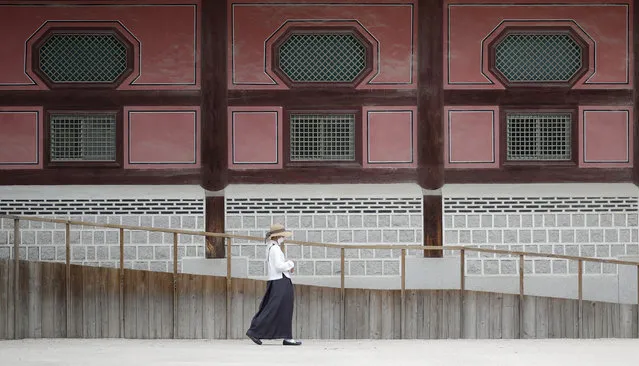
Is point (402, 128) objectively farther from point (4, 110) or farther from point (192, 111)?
point (4, 110)

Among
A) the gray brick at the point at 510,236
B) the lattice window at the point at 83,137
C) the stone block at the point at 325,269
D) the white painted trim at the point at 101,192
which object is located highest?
the lattice window at the point at 83,137

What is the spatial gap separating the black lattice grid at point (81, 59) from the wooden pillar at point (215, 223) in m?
2.30

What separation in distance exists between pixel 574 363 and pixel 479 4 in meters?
6.70

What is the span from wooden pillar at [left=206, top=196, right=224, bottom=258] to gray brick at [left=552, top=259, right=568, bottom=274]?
477 cm

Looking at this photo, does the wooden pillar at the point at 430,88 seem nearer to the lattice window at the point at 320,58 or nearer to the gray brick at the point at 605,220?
the lattice window at the point at 320,58

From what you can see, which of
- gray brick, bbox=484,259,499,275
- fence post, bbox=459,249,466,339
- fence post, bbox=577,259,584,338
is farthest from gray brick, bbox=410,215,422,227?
fence post, bbox=577,259,584,338

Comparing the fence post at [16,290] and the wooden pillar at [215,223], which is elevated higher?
the wooden pillar at [215,223]

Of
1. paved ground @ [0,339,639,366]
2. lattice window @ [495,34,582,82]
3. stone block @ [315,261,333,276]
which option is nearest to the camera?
paved ground @ [0,339,639,366]

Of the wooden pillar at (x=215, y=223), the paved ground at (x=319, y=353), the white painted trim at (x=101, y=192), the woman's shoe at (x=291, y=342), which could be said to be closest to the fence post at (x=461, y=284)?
the paved ground at (x=319, y=353)

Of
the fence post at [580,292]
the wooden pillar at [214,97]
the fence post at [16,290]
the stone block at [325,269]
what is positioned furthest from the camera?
the wooden pillar at [214,97]

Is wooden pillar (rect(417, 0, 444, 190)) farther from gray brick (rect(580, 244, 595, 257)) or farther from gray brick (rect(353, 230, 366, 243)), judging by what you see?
gray brick (rect(580, 244, 595, 257))

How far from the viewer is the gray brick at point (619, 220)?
Answer: 18109mm

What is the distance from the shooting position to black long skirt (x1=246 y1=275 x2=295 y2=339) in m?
14.8

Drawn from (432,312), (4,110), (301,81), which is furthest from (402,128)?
(4,110)
